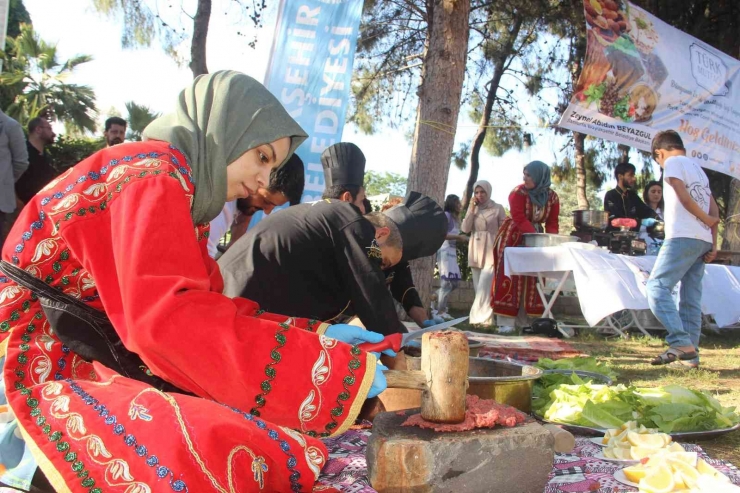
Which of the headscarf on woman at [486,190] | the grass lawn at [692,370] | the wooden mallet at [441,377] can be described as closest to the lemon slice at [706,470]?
the grass lawn at [692,370]

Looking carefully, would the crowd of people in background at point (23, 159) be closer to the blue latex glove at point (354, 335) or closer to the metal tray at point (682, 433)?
the blue latex glove at point (354, 335)

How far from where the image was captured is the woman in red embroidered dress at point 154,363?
1.31 m

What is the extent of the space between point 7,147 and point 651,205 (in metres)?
7.09

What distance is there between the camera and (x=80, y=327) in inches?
58.4

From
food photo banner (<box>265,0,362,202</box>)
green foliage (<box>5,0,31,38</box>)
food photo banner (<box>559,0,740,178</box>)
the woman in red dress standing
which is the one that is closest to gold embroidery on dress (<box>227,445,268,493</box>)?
food photo banner (<box>265,0,362,202</box>)

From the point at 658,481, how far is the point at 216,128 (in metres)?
1.72

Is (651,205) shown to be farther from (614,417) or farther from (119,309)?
(119,309)

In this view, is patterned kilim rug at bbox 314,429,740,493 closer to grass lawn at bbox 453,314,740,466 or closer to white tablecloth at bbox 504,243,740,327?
grass lawn at bbox 453,314,740,466

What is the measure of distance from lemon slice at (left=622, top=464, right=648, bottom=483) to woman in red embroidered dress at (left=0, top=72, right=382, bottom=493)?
3.93 ft

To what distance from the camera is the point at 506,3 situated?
12.6 metres

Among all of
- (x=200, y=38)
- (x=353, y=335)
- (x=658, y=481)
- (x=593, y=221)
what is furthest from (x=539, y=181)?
(x=353, y=335)

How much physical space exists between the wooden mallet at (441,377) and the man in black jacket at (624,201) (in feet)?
21.1

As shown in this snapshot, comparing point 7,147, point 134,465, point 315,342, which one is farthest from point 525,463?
point 7,147

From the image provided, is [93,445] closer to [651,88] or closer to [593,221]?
[593,221]
